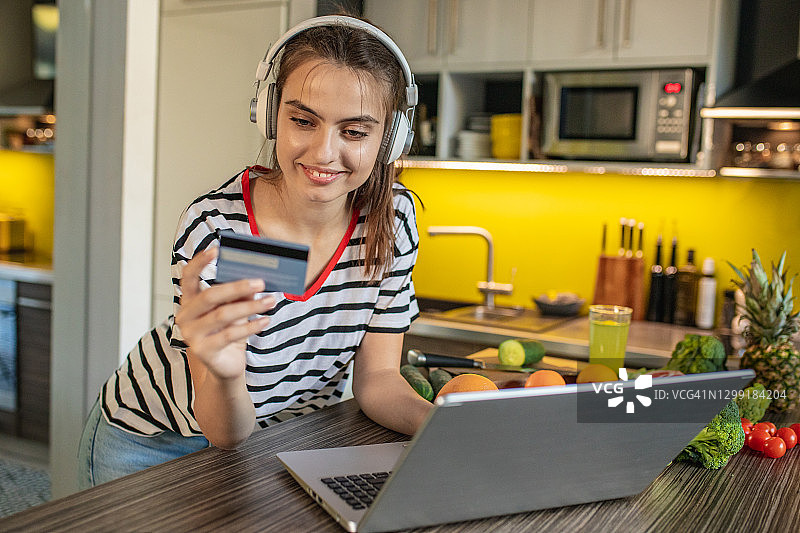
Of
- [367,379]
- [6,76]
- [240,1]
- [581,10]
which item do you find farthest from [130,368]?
[6,76]

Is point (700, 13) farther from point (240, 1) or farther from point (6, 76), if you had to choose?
point (6, 76)

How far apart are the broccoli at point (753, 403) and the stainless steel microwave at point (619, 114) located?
168 centimetres

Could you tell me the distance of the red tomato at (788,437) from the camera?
125cm

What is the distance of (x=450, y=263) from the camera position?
12.5 feet

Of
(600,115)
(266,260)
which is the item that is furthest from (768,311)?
(600,115)

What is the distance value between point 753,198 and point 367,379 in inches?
94.4

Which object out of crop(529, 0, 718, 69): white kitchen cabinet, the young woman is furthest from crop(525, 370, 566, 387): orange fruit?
crop(529, 0, 718, 69): white kitchen cabinet

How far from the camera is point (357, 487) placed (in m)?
0.91

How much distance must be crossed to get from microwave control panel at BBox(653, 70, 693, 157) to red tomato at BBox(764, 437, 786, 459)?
1.90m

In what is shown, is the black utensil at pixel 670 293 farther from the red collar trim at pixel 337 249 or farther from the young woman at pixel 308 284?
the red collar trim at pixel 337 249

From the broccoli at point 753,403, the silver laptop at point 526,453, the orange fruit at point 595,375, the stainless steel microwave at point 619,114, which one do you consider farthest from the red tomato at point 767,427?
the stainless steel microwave at point 619,114

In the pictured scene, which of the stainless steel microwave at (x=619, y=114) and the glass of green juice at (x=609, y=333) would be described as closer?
the glass of green juice at (x=609, y=333)

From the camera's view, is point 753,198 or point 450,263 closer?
point 753,198

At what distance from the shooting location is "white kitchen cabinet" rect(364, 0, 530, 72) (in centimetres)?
320
